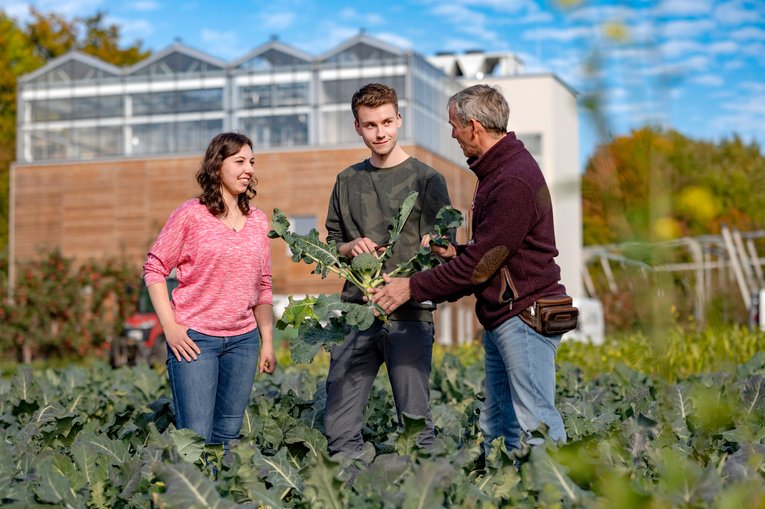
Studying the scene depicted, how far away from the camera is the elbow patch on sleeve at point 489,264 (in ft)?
13.2

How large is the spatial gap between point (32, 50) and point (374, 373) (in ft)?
129

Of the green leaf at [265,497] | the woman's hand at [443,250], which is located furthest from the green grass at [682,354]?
the green leaf at [265,497]

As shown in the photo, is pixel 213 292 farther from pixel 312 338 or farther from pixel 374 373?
pixel 374 373

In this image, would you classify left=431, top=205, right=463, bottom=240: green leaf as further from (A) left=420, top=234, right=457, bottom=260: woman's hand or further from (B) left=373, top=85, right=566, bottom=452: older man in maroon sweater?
(B) left=373, top=85, right=566, bottom=452: older man in maroon sweater

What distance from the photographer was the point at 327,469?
3498 millimetres

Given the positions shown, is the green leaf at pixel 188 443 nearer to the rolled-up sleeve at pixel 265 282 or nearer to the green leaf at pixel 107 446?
the green leaf at pixel 107 446

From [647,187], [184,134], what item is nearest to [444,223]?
[647,187]

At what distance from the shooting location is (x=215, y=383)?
4707 millimetres

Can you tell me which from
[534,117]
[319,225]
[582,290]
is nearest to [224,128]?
[319,225]

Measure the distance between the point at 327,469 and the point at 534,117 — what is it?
3931 cm

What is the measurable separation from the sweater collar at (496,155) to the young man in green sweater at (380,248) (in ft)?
1.87

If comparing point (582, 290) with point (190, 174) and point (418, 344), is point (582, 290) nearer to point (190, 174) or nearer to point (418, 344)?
point (190, 174)

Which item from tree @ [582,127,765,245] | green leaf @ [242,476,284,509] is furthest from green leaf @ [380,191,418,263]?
tree @ [582,127,765,245]

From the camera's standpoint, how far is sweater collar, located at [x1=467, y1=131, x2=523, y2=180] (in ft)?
13.5
